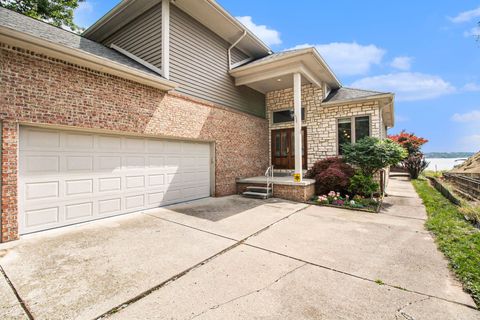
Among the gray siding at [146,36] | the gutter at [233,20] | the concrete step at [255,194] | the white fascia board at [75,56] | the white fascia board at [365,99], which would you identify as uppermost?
the gutter at [233,20]

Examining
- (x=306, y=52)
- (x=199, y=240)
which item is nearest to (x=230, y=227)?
(x=199, y=240)

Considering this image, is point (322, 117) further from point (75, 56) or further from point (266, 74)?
point (75, 56)

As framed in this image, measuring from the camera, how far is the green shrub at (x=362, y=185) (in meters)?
7.01

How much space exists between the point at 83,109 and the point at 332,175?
726 cm

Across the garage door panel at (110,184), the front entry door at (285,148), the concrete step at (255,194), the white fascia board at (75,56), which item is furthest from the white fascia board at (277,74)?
the garage door panel at (110,184)

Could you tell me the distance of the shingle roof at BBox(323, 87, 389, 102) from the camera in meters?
8.37

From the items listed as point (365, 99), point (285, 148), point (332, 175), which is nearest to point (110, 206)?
point (332, 175)

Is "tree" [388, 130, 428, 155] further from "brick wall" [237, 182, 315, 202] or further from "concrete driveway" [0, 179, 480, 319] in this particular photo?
"concrete driveway" [0, 179, 480, 319]

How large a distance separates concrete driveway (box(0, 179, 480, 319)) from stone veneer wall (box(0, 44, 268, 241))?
1734mm

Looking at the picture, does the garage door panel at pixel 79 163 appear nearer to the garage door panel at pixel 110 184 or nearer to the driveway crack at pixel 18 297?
the garage door panel at pixel 110 184

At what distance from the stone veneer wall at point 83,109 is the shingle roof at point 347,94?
15.4ft

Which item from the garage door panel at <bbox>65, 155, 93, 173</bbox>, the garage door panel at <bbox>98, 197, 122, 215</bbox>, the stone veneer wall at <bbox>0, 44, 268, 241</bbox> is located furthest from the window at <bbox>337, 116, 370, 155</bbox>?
the garage door panel at <bbox>65, 155, 93, 173</bbox>

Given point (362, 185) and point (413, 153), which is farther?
point (413, 153)

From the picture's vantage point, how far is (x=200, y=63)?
7.34 metres
